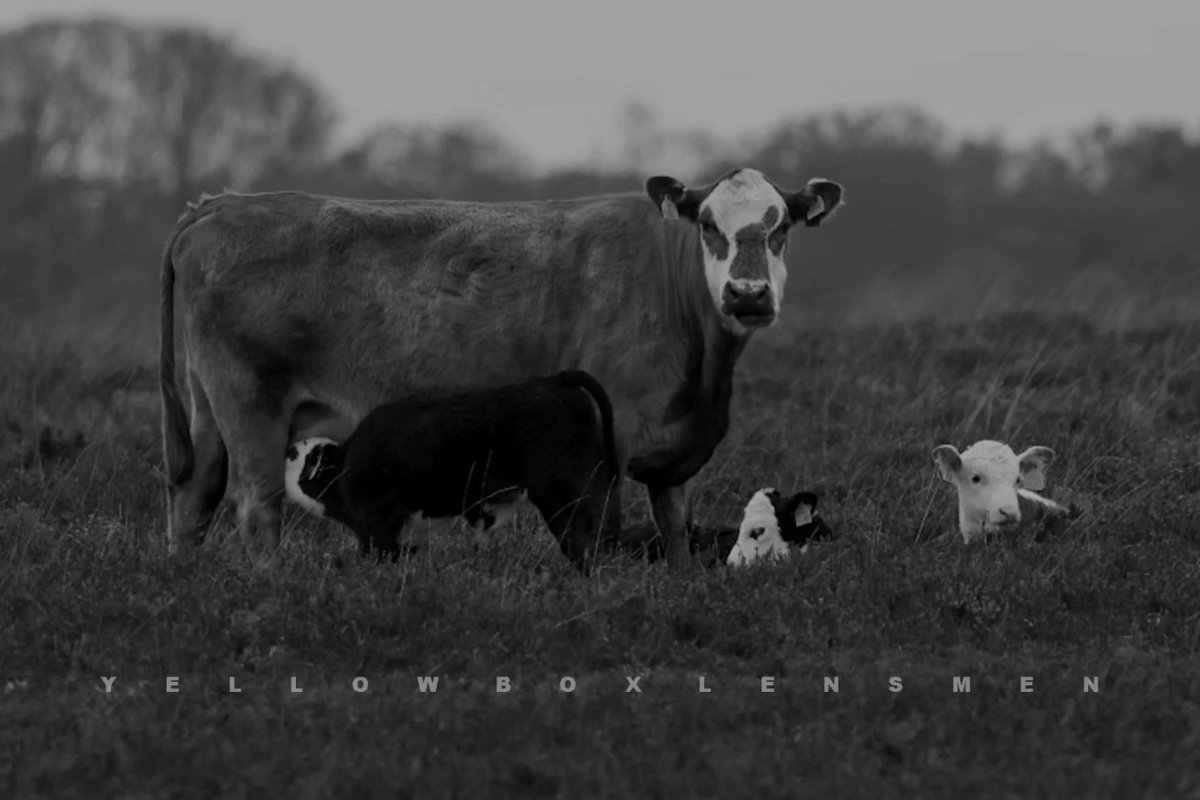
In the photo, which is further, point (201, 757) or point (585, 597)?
point (585, 597)

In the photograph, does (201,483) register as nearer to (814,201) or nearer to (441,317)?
(441,317)

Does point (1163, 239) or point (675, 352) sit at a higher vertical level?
point (675, 352)

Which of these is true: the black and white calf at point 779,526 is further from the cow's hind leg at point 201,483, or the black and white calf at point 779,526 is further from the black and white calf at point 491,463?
the cow's hind leg at point 201,483

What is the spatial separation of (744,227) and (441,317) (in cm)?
180

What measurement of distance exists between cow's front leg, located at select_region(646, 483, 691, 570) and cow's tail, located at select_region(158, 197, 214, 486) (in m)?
2.66

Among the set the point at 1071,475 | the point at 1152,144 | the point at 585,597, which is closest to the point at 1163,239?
the point at 1152,144

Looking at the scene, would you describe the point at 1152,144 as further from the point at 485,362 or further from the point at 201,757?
the point at 201,757

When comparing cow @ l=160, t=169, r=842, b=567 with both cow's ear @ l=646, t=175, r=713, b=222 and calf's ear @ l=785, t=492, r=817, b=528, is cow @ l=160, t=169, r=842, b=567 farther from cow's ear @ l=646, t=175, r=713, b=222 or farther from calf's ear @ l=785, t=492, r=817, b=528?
calf's ear @ l=785, t=492, r=817, b=528

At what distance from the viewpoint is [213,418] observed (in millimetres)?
12078

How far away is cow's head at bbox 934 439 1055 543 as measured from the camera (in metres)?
11.2

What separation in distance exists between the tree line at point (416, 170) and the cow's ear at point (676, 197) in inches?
1286

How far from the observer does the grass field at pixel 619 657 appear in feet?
23.8

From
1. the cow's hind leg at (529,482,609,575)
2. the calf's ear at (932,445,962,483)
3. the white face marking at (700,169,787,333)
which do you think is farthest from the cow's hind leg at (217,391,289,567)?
the calf's ear at (932,445,962,483)

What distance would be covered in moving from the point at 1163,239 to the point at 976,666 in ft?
156
